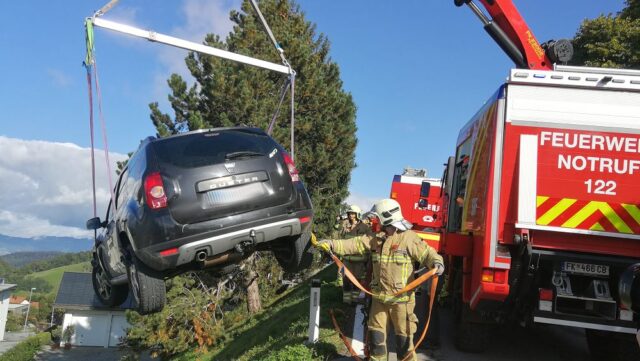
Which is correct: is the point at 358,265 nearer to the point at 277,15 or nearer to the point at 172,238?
the point at 172,238

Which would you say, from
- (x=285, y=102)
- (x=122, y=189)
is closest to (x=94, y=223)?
(x=122, y=189)

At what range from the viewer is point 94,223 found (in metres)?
6.48

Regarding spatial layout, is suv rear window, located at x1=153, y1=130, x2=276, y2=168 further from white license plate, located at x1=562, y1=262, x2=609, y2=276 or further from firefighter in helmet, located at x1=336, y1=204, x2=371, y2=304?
white license plate, located at x1=562, y1=262, x2=609, y2=276

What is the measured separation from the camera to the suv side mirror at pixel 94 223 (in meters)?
6.44

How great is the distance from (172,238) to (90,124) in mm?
1743

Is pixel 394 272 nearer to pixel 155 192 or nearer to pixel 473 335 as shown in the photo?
pixel 473 335

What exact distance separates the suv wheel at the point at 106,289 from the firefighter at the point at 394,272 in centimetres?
261

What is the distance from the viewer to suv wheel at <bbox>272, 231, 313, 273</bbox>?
5.64m

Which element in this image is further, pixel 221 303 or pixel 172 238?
pixel 221 303

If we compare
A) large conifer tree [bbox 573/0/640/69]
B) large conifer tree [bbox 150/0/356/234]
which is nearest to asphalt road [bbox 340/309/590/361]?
large conifer tree [bbox 150/0/356/234]

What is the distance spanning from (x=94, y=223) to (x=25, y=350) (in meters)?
34.0

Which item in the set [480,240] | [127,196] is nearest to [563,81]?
[480,240]

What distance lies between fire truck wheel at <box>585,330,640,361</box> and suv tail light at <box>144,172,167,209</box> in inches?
198

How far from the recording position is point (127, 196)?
538cm
